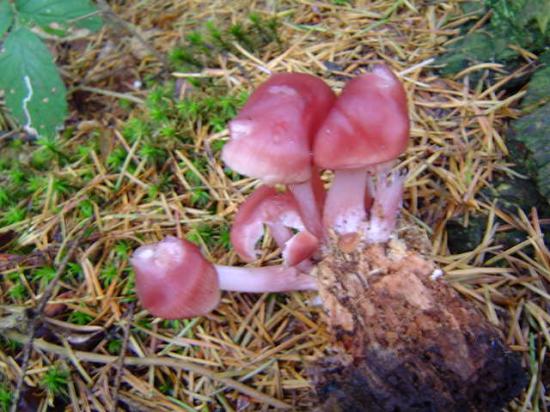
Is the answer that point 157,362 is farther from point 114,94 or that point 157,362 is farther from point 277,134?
point 114,94

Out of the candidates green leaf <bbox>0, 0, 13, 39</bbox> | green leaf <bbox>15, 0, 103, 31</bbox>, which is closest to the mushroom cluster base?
green leaf <bbox>15, 0, 103, 31</bbox>

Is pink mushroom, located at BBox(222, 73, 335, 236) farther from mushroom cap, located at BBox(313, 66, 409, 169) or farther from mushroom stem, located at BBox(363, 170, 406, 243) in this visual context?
mushroom stem, located at BBox(363, 170, 406, 243)

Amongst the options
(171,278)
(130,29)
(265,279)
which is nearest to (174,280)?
(171,278)

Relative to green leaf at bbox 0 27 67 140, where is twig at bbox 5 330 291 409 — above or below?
below

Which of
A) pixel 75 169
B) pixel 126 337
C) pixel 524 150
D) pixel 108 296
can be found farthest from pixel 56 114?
pixel 524 150

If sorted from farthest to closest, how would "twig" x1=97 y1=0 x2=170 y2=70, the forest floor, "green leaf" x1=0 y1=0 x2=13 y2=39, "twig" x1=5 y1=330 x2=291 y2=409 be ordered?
1. "twig" x1=97 y1=0 x2=170 y2=70
2. "green leaf" x1=0 y1=0 x2=13 y2=39
3. the forest floor
4. "twig" x1=5 y1=330 x2=291 y2=409

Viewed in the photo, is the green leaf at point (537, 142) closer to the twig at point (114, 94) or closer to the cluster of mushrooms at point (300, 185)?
the cluster of mushrooms at point (300, 185)
